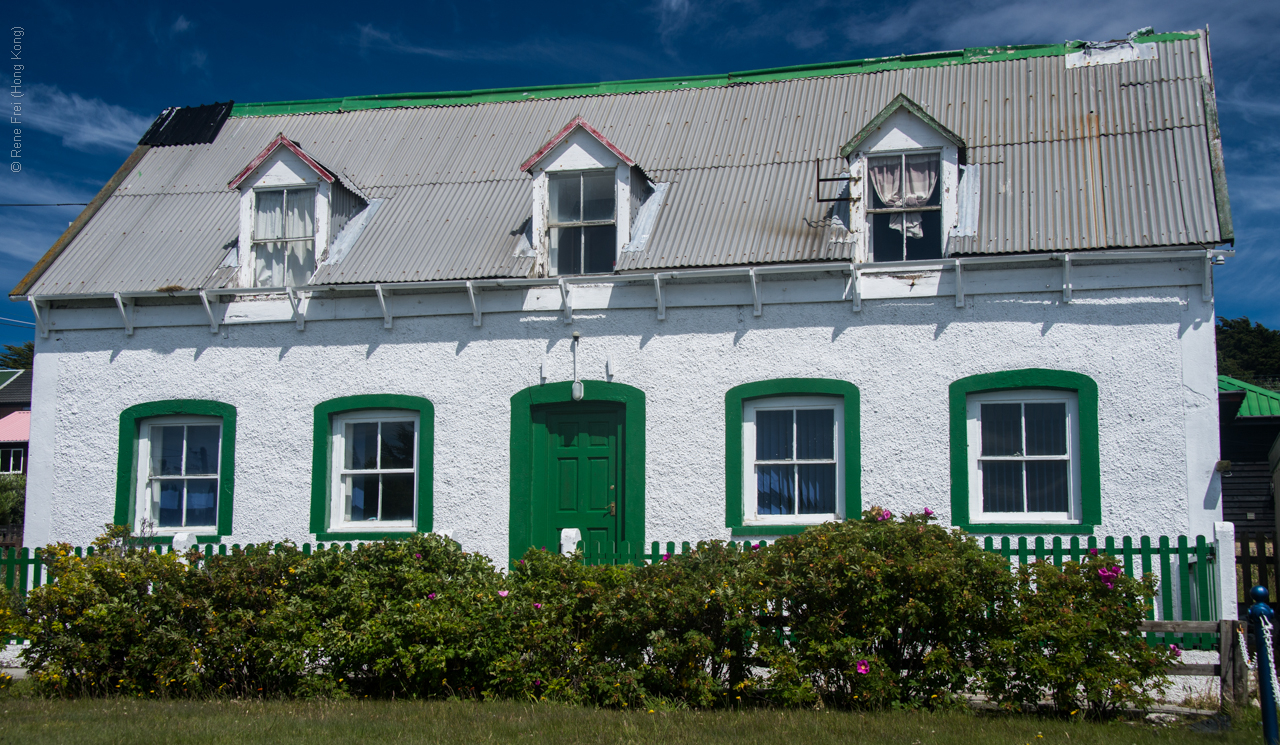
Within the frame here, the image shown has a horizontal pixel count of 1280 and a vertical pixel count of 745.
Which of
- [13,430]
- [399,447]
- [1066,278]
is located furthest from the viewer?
[13,430]

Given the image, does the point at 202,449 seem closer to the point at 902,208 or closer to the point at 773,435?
the point at 773,435

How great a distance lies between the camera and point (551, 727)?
6.78 m

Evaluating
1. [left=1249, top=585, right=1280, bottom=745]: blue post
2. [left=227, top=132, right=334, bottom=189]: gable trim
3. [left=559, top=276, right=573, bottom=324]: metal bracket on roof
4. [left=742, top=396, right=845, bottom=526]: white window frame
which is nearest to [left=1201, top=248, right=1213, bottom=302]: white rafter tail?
[left=742, top=396, right=845, bottom=526]: white window frame

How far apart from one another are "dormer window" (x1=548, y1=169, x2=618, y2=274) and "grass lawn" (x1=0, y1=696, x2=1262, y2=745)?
232 inches

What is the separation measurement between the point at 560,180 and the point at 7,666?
7555 millimetres

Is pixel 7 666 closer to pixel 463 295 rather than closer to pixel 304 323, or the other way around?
pixel 304 323

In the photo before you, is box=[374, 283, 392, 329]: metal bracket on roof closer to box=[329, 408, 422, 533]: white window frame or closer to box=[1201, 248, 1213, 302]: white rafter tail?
box=[329, 408, 422, 533]: white window frame

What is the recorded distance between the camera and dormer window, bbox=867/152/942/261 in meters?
11.3

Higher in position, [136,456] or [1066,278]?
[1066,278]

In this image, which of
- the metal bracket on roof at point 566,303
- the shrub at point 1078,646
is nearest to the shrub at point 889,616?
the shrub at point 1078,646

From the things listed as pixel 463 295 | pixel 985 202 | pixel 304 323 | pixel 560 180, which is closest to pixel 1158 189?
pixel 985 202

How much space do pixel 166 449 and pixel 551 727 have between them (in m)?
Answer: 7.89

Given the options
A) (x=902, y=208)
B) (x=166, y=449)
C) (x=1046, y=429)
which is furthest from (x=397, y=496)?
(x=1046, y=429)

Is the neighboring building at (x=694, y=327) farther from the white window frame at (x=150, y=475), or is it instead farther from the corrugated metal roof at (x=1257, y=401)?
the corrugated metal roof at (x=1257, y=401)
